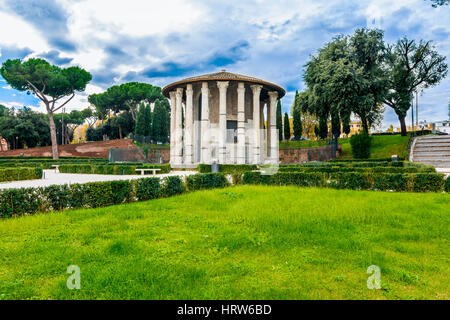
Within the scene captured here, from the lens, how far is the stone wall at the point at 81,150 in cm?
4625

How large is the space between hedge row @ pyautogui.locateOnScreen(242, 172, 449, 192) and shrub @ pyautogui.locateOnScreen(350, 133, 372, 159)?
17496 millimetres

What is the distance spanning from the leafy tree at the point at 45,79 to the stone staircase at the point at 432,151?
41734 millimetres

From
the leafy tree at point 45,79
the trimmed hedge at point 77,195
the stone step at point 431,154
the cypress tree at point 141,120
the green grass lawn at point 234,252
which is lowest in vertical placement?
the green grass lawn at point 234,252

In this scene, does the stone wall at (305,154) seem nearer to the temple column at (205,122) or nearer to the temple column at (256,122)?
the temple column at (256,122)

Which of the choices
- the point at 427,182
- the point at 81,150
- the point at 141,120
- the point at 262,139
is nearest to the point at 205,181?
the point at 427,182

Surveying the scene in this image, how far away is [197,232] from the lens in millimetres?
4852

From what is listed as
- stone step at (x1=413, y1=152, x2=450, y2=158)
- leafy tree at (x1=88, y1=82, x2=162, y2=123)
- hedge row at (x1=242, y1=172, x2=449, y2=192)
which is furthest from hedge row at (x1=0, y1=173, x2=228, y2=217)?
leafy tree at (x1=88, y1=82, x2=162, y2=123)

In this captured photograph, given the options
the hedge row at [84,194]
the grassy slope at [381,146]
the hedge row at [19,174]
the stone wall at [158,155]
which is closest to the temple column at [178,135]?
the stone wall at [158,155]

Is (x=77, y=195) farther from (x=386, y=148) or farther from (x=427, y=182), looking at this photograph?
(x=386, y=148)

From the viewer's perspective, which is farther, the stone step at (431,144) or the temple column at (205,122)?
the temple column at (205,122)
